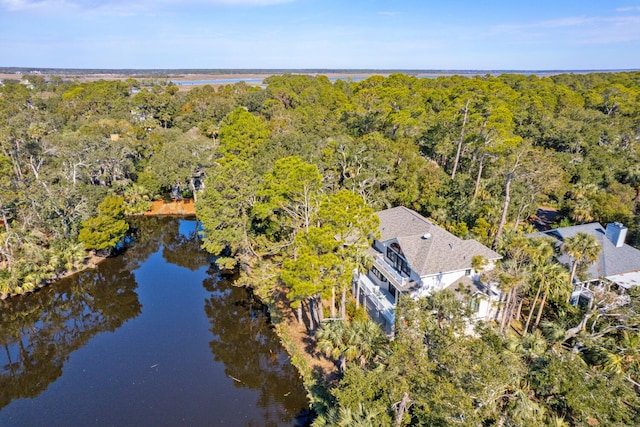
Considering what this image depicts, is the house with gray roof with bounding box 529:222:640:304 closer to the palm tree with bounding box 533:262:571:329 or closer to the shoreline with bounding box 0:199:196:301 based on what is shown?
the palm tree with bounding box 533:262:571:329

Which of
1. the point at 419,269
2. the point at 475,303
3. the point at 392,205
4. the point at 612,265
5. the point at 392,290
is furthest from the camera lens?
the point at 392,205

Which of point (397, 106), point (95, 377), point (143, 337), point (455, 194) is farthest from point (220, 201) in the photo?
point (397, 106)

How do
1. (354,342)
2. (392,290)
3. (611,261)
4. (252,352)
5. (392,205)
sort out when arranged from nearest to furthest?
1. (354,342)
2. (611,261)
3. (252,352)
4. (392,290)
5. (392,205)

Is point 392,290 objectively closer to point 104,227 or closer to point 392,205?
point 392,205

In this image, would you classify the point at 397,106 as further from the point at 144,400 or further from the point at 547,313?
the point at 144,400

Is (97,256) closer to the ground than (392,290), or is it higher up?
closer to the ground

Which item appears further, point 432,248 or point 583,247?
point 432,248

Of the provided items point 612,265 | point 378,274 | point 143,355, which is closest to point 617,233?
point 612,265
